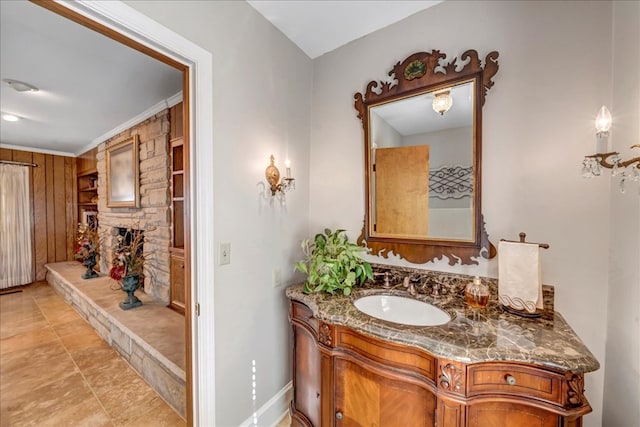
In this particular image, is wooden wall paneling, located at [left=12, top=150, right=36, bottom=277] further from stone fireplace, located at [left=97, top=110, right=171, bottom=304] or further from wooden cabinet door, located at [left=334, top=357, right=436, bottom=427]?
wooden cabinet door, located at [left=334, top=357, right=436, bottom=427]

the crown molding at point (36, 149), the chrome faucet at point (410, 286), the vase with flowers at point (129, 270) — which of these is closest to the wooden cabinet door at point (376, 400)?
the chrome faucet at point (410, 286)

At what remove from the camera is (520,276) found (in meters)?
1.17

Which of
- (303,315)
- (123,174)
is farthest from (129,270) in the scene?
(303,315)

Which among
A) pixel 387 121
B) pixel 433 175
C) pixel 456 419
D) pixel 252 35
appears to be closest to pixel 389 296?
pixel 456 419

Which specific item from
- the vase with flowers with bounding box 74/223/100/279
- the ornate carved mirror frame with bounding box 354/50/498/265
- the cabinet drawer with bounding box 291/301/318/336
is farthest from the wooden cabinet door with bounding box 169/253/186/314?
the vase with flowers with bounding box 74/223/100/279

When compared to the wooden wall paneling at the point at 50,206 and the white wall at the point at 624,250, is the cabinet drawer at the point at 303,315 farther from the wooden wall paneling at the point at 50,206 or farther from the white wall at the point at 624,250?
the wooden wall paneling at the point at 50,206

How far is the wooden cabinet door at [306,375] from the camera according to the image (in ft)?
4.61

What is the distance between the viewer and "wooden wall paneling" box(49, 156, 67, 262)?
16.6ft

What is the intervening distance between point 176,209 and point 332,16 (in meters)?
2.31

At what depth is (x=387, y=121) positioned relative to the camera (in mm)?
1735

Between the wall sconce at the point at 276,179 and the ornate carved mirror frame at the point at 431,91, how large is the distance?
0.56 metres

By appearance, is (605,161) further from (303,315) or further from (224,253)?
(224,253)

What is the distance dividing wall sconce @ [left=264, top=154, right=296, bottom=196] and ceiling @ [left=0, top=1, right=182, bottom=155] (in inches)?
50.1

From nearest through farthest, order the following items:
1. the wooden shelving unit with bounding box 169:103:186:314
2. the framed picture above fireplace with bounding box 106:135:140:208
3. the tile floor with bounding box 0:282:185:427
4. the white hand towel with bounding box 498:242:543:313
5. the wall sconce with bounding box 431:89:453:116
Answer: the white hand towel with bounding box 498:242:543:313, the wall sconce with bounding box 431:89:453:116, the tile floor with bounding box 0:282:185:427, the wooden shelving unit with bounding box 169:103:186:314, the framed picture above fireplace with bounding box 106:135:140:208
